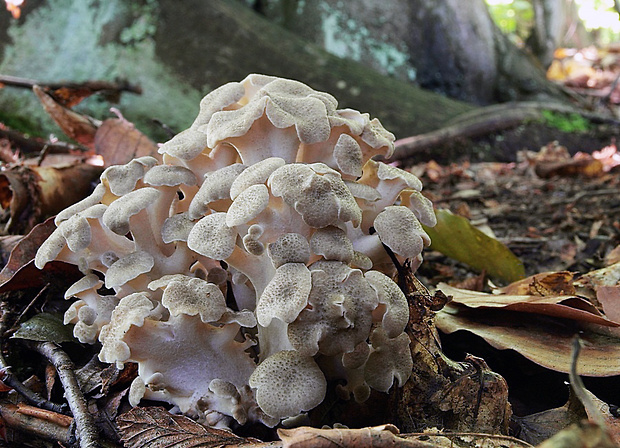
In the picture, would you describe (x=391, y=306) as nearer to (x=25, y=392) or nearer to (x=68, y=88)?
(x=25, y=392)

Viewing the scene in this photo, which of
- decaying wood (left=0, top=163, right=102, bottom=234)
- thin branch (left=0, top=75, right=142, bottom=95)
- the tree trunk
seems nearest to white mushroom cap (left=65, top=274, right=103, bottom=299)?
decaying wood (left=0, top=163, right=102, bottom=234)

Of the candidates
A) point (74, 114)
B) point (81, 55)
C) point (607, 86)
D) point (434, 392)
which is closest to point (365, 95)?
point (81, 55)

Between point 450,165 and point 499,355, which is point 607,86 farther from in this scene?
point 499,355

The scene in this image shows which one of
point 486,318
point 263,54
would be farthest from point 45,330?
point 263,54

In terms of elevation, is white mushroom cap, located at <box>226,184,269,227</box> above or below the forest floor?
above

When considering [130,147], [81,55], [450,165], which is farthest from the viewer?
[450,165]

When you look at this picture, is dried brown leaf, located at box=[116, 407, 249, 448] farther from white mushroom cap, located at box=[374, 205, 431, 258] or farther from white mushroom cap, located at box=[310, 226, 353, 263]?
white mushroom cap, located at box=[374, 205, 431, 258]
